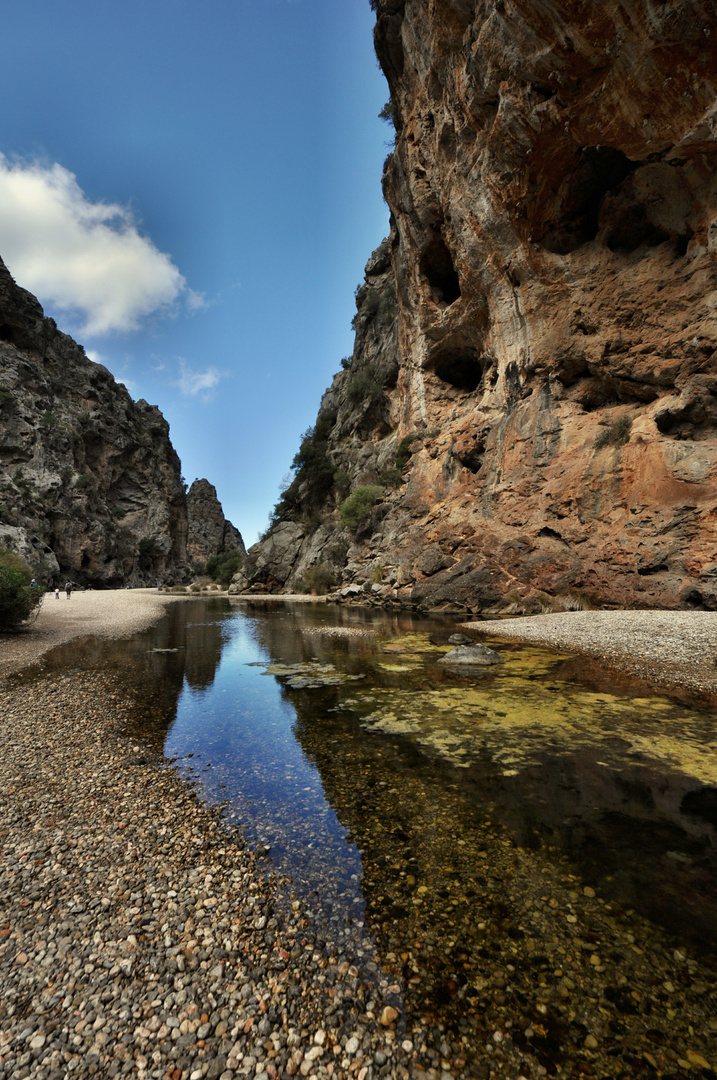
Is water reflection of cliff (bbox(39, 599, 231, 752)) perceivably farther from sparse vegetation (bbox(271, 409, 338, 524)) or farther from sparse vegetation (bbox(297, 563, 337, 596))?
sparse vegetation (bbox(271, 409, 338, 524))

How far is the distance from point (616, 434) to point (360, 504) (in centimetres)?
2196

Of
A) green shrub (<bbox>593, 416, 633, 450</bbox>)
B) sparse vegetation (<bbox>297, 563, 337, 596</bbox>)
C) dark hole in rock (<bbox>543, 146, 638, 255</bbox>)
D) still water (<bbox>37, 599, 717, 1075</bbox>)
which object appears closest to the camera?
still water (<bbox>37, 599, 717, 1075</bbox>)

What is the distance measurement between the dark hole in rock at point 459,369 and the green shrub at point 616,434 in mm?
14706

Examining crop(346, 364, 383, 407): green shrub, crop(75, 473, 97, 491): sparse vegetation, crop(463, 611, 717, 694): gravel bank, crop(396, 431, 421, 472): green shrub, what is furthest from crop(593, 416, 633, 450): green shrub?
crop(75, 473, 97, 491): sparse vegetation

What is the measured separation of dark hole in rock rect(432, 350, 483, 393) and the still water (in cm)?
2993

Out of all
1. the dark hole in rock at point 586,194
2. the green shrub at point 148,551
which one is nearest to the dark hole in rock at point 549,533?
the dark hole in rock at point 586,194

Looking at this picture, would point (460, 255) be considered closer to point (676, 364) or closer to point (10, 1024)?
point (676, 364)

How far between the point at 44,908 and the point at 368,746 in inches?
168

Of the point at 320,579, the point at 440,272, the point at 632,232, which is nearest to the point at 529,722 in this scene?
the point at 632,232

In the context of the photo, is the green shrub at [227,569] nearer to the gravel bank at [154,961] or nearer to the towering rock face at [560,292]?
the towering rock face at [560,292]

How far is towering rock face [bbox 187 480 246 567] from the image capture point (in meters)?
117

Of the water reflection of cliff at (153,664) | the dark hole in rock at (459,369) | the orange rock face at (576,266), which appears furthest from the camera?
the dark hole in rock at (459,369)

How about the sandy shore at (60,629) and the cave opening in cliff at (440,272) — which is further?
the cave opening in cliff at (440,272)

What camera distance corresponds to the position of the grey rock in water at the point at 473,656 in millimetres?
12094
